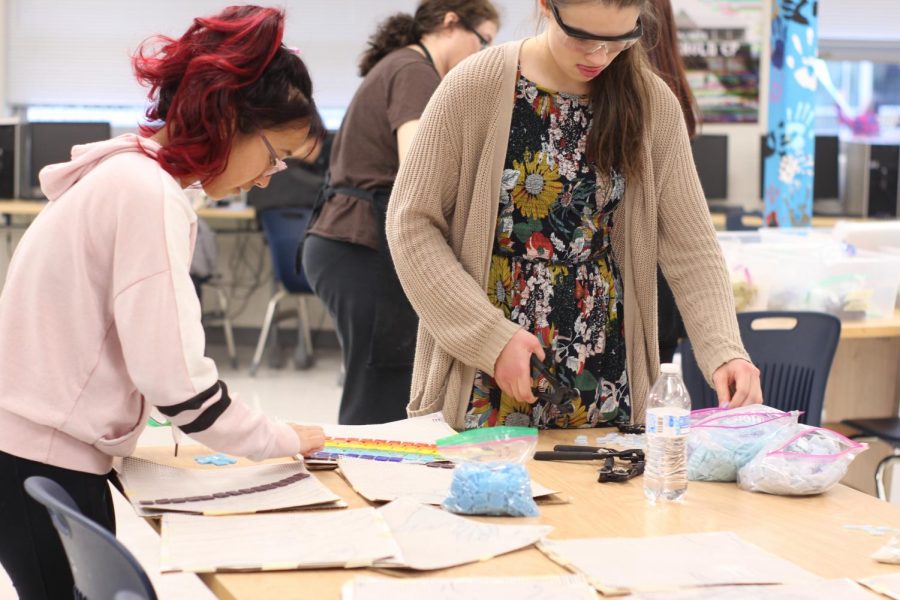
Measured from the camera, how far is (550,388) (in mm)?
1769

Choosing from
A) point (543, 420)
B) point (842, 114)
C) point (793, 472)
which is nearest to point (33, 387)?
point (543, 420)

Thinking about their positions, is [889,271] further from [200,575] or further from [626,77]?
[200,575]

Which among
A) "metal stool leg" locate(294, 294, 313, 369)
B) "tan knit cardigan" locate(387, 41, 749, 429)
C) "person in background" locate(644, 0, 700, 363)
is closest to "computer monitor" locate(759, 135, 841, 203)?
"metal stool leg" locate(294, 294, 313, 369)

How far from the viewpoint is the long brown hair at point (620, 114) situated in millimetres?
1761

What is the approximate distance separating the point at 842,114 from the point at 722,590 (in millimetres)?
7191

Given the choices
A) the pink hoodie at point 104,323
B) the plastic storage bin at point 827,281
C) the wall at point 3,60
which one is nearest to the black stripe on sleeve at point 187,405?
the pink hoodie at point 104,323

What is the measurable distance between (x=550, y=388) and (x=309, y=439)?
0.43 metres

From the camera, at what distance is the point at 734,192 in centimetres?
726

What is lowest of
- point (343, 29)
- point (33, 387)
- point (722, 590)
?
point (722, 590)

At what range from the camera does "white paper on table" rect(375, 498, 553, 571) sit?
1.21 meters

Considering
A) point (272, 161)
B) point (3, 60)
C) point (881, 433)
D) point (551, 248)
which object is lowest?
point (881, 433)

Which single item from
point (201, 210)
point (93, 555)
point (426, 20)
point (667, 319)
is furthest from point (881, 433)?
point (201, 210)

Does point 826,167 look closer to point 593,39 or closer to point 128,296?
point 593,39

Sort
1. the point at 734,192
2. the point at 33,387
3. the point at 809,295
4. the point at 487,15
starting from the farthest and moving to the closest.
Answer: the point at 734,192, the point at 809,295, the point at 487,15, the point at 33,387
